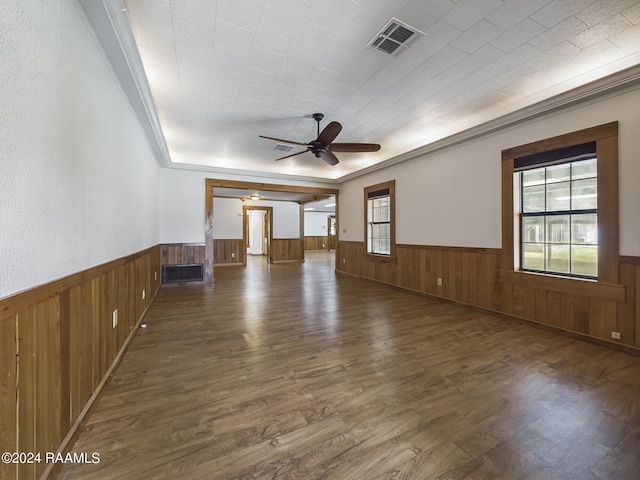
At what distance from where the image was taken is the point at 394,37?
2.33 m

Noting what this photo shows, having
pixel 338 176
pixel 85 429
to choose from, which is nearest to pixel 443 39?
pixel 85 429

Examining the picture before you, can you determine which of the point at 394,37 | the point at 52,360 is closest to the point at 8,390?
the point at 52,360

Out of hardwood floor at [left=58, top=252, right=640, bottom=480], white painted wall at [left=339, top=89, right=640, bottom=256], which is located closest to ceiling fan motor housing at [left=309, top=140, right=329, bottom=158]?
white painted wall at [left=339, top=89, right=640, bottom=256]

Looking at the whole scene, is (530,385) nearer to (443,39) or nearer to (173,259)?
(443,39)

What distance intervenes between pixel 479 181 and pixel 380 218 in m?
2.55

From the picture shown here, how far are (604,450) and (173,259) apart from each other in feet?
22.0

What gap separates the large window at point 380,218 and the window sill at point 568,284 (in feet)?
7.96

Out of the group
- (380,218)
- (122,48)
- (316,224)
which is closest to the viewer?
(122,48)

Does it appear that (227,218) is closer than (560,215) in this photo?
No

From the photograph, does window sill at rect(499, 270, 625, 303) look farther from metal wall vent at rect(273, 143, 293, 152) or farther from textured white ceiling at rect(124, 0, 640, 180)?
metal wall vent at rect(273, 143, 293, 152)

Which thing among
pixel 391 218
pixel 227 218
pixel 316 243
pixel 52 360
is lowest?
pixel 52 360

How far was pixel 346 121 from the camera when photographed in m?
4.09

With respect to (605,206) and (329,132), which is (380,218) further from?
(605,206)

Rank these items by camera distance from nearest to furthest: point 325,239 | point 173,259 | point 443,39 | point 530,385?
point 530,385
point 443,39
point 173,259
point 325,239
